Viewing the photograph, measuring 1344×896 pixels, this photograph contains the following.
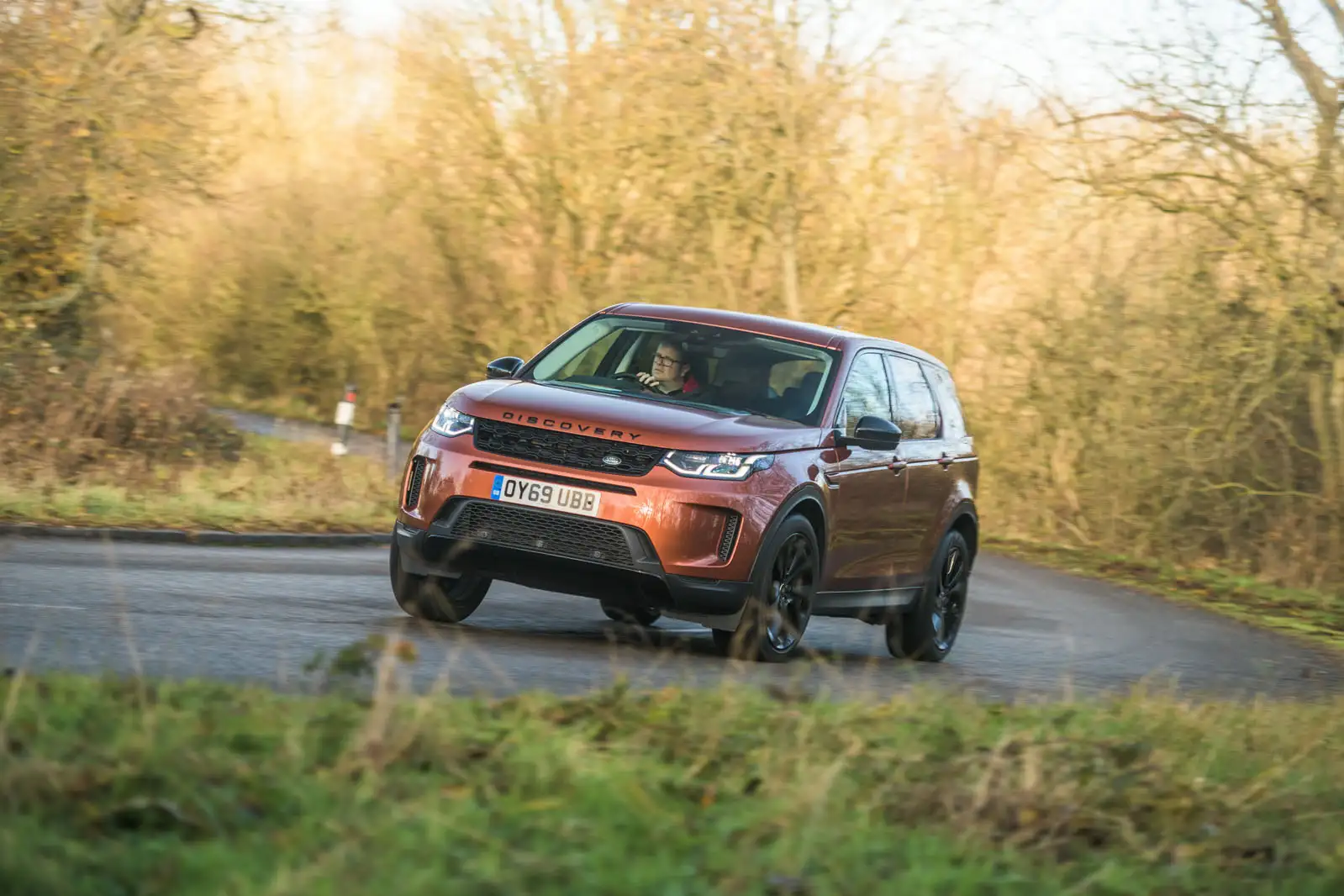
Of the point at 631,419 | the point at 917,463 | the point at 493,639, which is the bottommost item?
the point at 493,639

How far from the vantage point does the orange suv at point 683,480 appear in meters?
9.00

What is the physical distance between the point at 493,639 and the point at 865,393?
2.66 m

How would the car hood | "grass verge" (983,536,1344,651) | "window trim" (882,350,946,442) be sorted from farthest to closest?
"grass verge" (983,536,1344,651) → "window trim" (882,350,946,442) → the car hood

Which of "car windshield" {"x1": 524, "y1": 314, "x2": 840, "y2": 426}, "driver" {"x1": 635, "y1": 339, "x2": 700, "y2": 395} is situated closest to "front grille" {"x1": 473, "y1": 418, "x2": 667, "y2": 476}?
"car windshield" {"x1": 524, "y1": 314, "x2": 840, "y2": 426}

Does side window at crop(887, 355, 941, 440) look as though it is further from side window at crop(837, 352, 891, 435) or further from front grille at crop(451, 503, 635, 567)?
front grille at crop(451, 503, 635, 567)

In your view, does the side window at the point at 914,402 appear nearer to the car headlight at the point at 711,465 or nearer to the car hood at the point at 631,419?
the car hood at the point at 631,419

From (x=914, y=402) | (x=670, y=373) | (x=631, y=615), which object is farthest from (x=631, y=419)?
(x=914, y=402)

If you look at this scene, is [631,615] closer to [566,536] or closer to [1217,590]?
[566,536]

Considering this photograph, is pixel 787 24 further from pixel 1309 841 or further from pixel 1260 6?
pixel 1309 841

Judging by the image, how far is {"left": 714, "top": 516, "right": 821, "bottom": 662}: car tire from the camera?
923cm

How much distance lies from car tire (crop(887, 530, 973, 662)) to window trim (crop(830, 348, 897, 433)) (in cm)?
121

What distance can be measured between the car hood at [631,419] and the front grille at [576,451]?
3cm

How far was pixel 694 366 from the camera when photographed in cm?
1027

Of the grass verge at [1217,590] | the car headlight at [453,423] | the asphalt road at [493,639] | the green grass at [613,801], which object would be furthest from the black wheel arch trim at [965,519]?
the green grass at [613,801]
